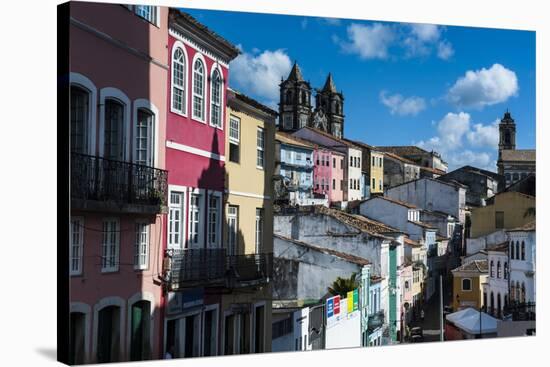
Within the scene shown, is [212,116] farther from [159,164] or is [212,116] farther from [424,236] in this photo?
[424,236]

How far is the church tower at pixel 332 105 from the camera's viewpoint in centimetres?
1709

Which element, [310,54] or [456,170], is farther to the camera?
[456,170]

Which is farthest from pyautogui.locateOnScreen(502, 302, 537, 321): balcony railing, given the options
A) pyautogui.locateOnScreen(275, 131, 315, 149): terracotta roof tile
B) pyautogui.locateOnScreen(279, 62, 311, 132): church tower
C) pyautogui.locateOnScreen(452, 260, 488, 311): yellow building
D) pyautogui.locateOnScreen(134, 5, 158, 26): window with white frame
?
pyautogui.locateOnScreen(134, 5, 158, 26): window with white frame

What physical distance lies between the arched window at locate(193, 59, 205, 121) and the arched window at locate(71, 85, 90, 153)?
2250 mm

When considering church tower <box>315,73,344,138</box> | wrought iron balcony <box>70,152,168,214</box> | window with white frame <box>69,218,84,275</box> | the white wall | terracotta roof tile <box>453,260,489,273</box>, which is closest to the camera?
window with white frame <box>69,218,84,275</box>

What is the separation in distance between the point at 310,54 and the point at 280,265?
11.6ft

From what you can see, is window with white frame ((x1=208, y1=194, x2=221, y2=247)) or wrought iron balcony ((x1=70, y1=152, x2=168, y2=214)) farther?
window with white frame ((x1=208, y1=194, x2=221, y2=247))

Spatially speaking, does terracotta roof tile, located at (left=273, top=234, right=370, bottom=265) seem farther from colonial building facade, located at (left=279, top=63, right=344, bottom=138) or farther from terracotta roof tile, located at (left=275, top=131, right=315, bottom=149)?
colonial building facade, located at (left=279, top=63, right=344, bottom=138)

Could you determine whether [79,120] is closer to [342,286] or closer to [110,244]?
[110,244]

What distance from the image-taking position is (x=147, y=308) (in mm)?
14609

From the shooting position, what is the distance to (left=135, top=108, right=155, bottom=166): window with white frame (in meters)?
14.5

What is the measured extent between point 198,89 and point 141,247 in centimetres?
270

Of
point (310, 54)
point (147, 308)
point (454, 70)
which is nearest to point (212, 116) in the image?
point (310, 54)

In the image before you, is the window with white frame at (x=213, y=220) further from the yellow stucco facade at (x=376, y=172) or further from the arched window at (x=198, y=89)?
the yellow stucco facade at (x=376, y=172)
